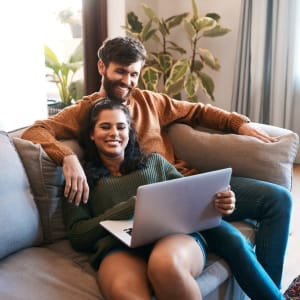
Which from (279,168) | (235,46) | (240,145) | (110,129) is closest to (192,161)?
(240,145)

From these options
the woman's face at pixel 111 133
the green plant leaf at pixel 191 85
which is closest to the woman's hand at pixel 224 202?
the woman's face at pixel 111 133

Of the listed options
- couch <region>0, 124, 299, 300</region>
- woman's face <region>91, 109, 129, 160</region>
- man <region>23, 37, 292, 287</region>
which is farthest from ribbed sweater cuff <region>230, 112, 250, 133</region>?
woman's face <region>91, 109, 129, 160</region>

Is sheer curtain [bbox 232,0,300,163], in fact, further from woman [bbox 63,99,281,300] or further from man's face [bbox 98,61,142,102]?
woman [bbox 63,99,281,300]

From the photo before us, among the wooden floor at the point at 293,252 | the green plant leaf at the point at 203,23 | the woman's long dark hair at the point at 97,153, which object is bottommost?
the wooden floor at the point at 293,252

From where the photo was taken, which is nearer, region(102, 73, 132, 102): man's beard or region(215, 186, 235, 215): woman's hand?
region(215, 186, 235, 215): woman's hand

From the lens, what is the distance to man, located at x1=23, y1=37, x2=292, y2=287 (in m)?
1.59

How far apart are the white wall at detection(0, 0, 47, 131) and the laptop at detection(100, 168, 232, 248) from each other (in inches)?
59.1

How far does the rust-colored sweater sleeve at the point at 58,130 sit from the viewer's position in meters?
1.59

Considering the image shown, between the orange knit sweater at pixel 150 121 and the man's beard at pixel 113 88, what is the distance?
2.1 inches

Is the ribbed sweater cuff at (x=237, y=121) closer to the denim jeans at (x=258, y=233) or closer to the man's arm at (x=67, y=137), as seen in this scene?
the denim jeans at (x=258, y=233)

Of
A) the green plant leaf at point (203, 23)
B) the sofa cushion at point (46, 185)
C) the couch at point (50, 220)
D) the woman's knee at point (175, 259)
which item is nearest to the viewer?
the woman's knee at point (175, 259)

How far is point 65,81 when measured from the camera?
3.37 m

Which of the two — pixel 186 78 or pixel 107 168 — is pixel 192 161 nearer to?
pixel 107 168

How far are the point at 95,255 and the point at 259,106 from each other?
2.53m
